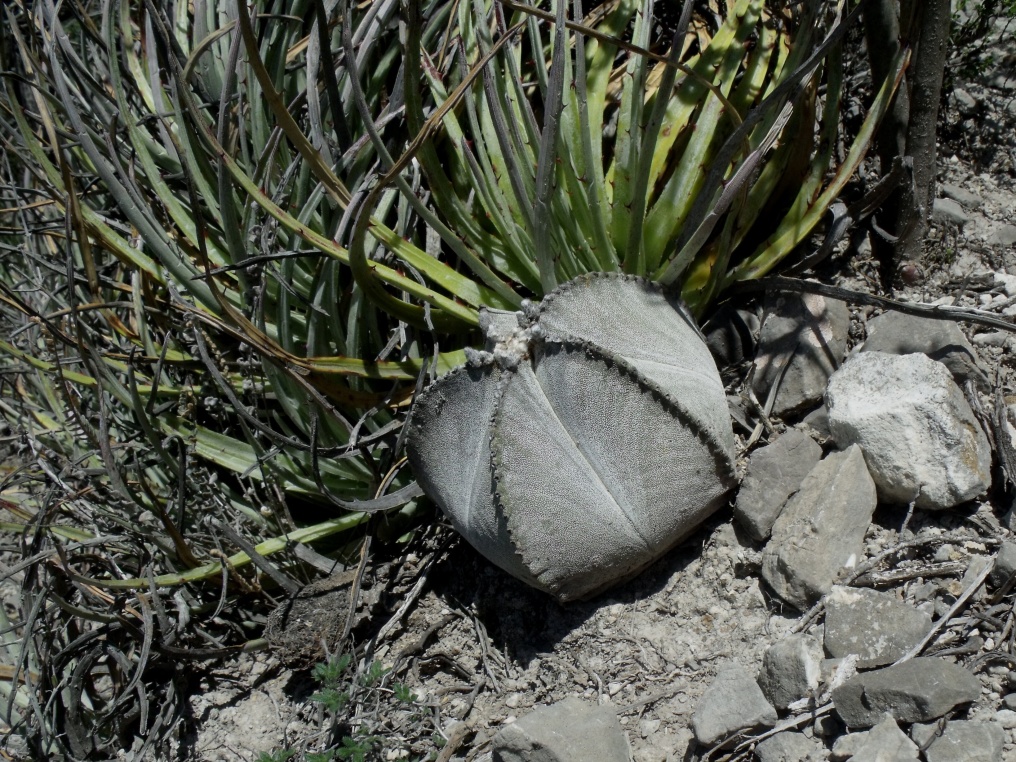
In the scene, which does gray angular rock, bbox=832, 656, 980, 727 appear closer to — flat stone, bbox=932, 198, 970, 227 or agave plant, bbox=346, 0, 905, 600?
agave plant, bbox=346, 0, 905, 600

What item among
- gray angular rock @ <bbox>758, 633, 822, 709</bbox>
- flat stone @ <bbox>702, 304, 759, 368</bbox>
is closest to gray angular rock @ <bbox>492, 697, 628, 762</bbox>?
gray angular rock @ <bbox>758, 633, 822, 709</bbox>

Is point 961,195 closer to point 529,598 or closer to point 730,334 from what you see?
point 730,334

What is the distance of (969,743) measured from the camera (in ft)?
4.15

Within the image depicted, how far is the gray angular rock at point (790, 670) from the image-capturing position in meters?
1.47

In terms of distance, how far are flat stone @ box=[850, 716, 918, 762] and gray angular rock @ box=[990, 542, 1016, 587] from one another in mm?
342

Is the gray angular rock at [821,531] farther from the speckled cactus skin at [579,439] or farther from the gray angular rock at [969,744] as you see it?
the gray angular rock at [969,744]

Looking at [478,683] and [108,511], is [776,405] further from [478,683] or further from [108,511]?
[108,511]

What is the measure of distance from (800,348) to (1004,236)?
1.97ft

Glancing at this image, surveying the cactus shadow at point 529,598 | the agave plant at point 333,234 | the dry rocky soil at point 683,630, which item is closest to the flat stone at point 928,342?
the dry rocky soil at point 683,630

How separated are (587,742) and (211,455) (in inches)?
48.7

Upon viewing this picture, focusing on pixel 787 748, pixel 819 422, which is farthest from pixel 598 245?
pixel 787 748

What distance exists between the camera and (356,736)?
1.75 meters

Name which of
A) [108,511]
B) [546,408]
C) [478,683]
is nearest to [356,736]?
[478,683]

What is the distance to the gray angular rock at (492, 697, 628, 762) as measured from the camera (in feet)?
4.88
